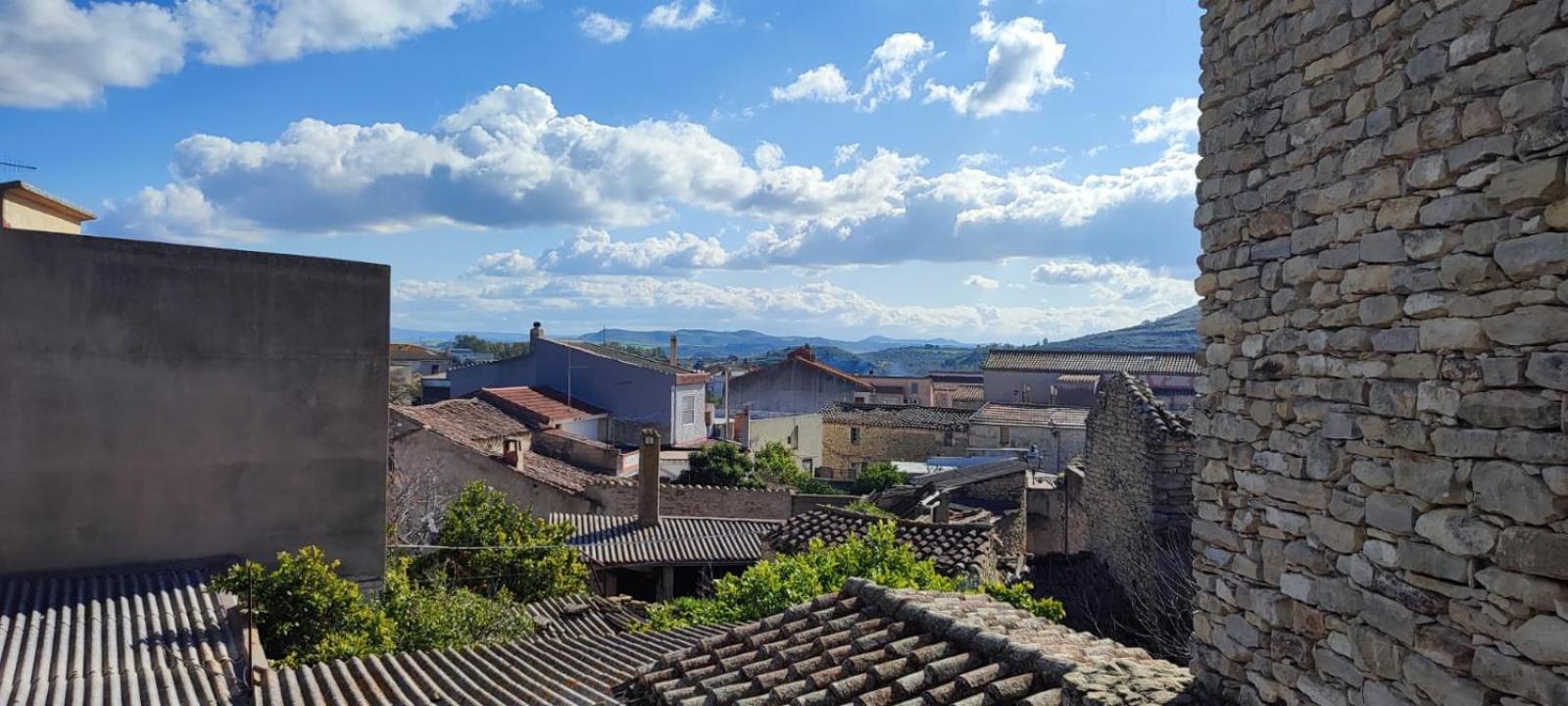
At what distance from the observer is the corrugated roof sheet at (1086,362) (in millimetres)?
47031

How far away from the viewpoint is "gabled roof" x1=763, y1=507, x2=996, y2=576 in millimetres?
14414

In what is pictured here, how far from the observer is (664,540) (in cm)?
2059

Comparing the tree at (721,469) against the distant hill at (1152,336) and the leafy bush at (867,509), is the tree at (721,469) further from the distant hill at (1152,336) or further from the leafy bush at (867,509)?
the distant hill at (1152,336)


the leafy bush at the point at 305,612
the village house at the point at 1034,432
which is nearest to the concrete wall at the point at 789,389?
the village house at the point at 1034,432

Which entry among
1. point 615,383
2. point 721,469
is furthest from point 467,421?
point 615,383

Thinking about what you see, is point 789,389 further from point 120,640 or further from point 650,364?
point 120,640

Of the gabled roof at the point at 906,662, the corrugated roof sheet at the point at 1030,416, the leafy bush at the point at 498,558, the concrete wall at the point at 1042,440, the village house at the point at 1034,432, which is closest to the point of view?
the gabled roof at the point at 906,662

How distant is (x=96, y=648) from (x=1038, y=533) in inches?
625

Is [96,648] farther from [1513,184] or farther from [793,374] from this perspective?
[793,374]

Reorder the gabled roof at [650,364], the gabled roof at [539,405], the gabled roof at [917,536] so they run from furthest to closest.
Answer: the gabled roof at [650,364] < the gabled roof at [539,405] < the gabled roof at [917,536]

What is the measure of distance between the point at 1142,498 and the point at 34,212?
16.5 metres

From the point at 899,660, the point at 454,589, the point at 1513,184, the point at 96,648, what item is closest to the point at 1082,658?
the point at 899,660

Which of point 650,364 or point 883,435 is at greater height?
point 650,364

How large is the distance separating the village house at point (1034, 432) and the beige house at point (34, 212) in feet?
87.0
